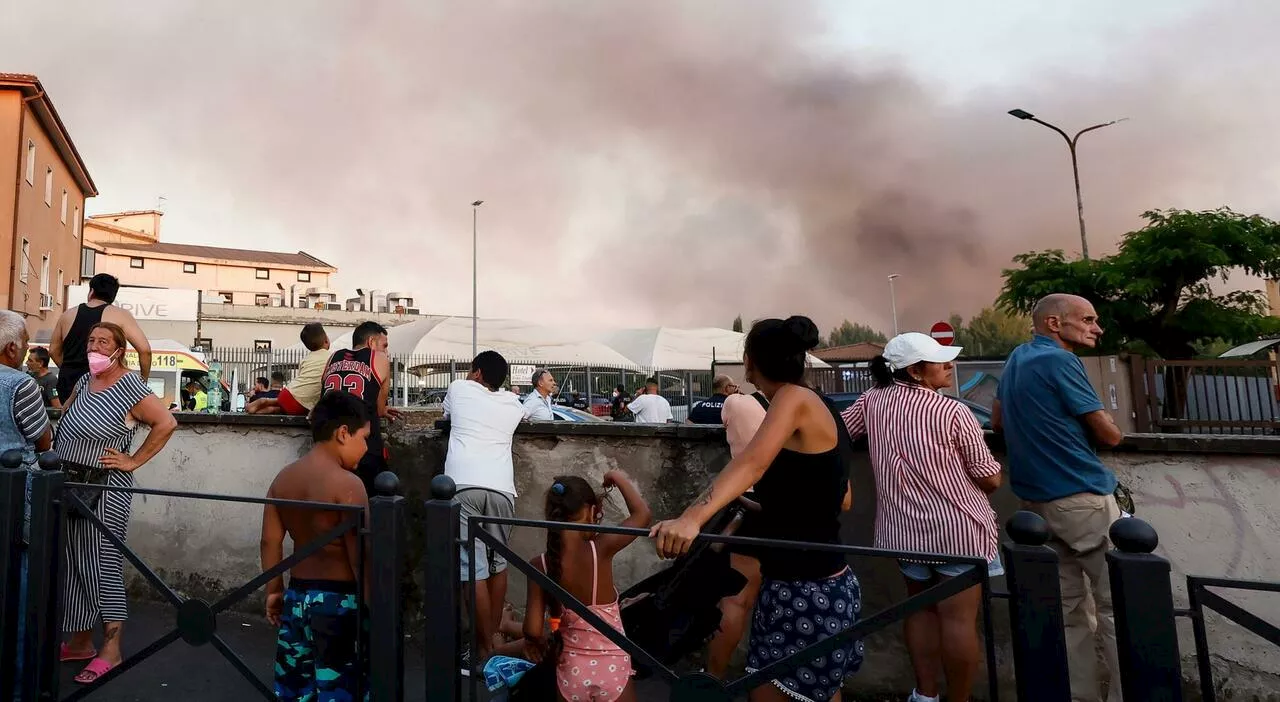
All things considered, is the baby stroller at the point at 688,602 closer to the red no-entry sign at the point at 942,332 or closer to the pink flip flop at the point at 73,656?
the pink flip flop at the point at 73,656

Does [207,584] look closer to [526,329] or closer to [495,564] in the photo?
[495,564]

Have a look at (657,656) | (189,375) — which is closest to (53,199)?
(189,375)

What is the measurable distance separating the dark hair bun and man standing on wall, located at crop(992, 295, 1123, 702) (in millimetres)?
1189

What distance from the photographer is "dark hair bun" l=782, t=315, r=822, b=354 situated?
2.42 metres

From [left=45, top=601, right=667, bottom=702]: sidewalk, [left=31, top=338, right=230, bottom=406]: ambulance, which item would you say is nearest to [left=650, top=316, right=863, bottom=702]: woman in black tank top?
[left=45, top=601, right=667, bottom=702]: sidewalk

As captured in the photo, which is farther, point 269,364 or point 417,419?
point 269,364

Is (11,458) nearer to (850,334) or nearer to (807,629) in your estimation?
(807,629)

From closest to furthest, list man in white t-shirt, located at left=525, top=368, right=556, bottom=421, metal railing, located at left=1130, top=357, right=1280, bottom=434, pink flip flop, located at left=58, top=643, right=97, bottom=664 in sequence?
1. pink flip flop, located at left=58, top=643, right=97, bottom=664
2. man in white t-shirt, located at left=525, top=368, right=556, bottom=421
3. metal railing, located at left=1130, top=357, right=1280, bottom=434

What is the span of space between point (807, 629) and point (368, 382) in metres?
2.85

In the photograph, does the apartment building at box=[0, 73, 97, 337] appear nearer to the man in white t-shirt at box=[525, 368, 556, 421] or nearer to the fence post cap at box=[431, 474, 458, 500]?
the man in white t-shirt at box=[525, 368, 556, 421]

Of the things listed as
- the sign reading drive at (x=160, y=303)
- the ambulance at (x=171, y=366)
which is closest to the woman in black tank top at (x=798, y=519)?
the ambulance at (x=171, y=366)

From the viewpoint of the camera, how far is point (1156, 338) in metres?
19.8

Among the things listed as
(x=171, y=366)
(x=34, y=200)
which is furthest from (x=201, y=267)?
(x=171, y=366)

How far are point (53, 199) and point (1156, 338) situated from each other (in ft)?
116
